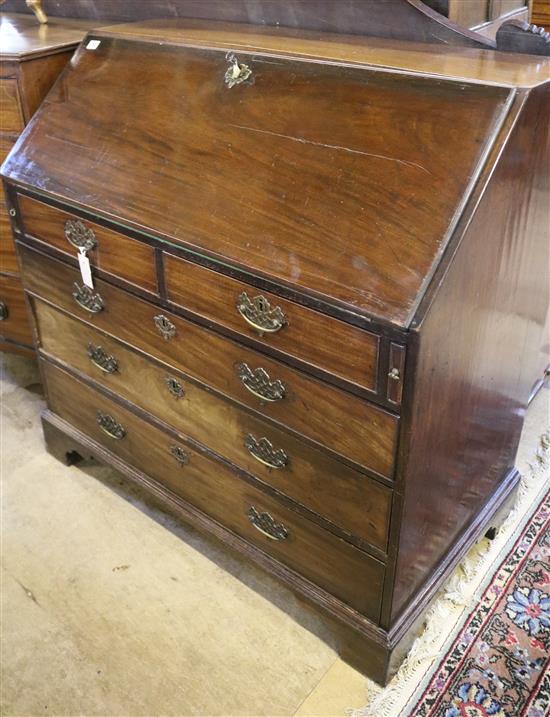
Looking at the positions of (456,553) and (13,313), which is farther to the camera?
(13,313)

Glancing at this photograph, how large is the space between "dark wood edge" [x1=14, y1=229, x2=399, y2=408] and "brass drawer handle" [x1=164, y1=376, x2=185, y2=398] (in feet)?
0.58

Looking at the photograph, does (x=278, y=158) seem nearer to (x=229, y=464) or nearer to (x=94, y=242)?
(x=94, y=242)

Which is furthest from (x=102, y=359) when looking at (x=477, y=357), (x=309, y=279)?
(x=477, y=357)

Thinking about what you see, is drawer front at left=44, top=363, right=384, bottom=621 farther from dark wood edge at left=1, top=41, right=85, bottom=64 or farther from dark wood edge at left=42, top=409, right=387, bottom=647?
dark wood edge at left=1, top=41, right=85, bottom=64

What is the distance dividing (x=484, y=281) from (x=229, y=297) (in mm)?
442

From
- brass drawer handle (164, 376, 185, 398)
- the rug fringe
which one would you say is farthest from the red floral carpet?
brass drawer handle (164, 376, 185, 398)

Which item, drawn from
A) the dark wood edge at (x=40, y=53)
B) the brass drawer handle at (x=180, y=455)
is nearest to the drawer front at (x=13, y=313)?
the dark wood edge at (x=40, y=53)

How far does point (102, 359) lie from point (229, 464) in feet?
1.39

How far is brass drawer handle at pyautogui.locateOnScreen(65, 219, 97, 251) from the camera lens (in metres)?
1.63

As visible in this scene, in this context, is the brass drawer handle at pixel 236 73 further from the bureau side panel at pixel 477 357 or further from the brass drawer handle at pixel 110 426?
the brass drawer handle at pixel 110 426

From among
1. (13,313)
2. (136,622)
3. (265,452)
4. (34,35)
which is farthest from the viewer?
(13,313)

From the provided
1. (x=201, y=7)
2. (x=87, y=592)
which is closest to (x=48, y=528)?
(x=87, y=592)

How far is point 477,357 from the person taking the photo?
4.56ft

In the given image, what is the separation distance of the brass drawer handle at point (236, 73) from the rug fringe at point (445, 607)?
115 cm
